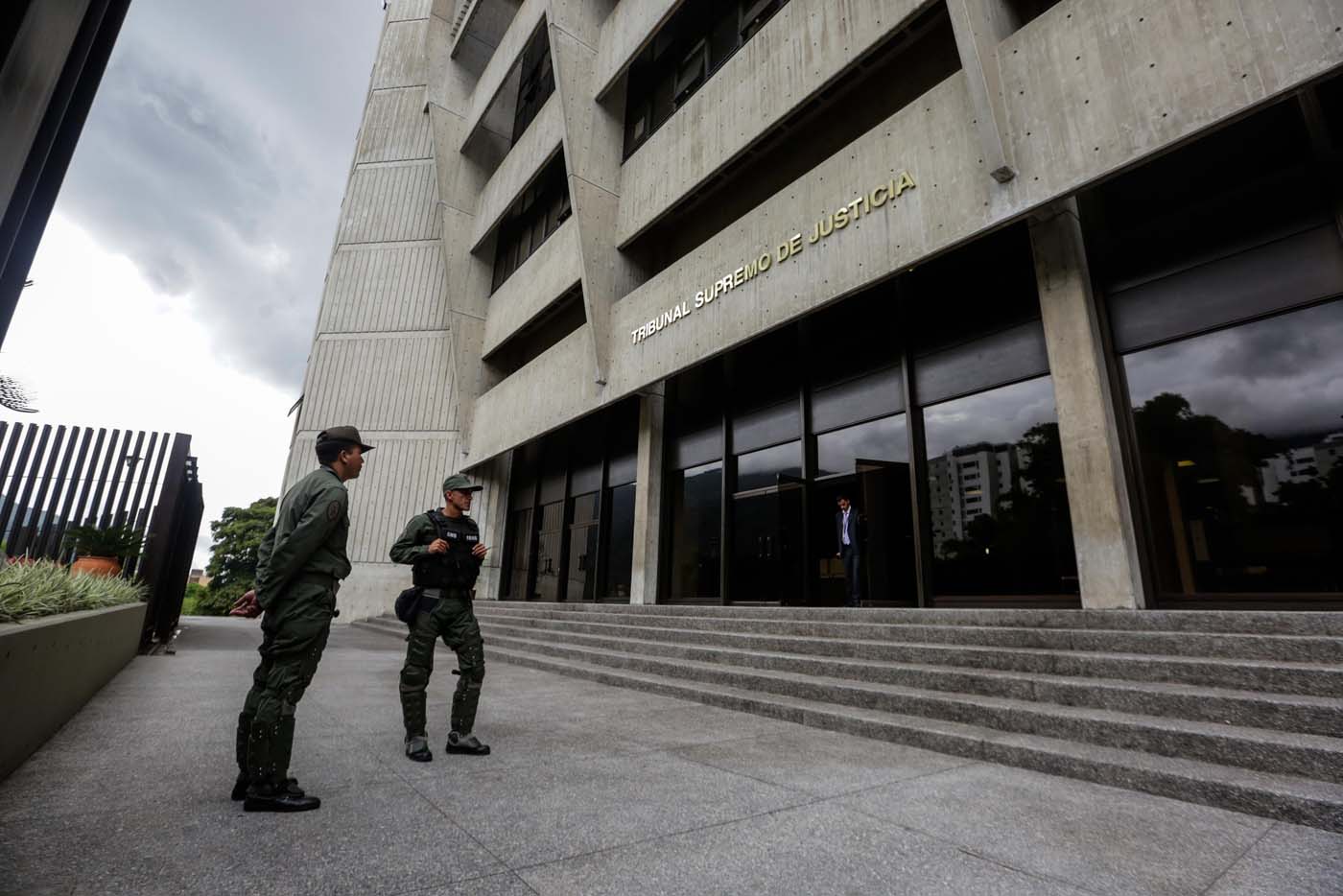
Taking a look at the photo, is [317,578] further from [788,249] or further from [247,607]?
[788,249]

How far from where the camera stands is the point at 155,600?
1009 cm

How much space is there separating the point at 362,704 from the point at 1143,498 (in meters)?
8.15

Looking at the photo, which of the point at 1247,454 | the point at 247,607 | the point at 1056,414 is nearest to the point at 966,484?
the point at 1056,414

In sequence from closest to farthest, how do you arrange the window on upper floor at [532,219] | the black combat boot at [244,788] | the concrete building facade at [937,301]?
the black combat boot at [244,788] → the concrete building facade at [937,301] → the window on upper floor at [532,219]

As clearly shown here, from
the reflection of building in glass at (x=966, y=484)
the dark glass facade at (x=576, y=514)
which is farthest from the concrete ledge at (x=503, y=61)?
the reflection of building in glass at (x=966, y=484)

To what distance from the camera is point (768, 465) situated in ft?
37.3

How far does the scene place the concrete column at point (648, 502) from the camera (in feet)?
41.2

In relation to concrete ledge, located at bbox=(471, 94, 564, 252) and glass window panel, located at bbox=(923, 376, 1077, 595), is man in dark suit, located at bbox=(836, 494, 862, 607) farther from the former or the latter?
concrete ledge, located at bbox=(471, 94, 564, 252)

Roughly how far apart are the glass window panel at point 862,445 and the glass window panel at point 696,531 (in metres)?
2.41

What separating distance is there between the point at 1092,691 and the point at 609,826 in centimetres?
362

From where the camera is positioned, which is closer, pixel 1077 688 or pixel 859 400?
pixel 1077 688

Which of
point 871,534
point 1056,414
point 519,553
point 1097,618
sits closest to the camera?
point 1097,618

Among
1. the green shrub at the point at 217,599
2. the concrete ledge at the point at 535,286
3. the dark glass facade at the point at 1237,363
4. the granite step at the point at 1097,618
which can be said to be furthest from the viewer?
the green shrub at the point at 217,599

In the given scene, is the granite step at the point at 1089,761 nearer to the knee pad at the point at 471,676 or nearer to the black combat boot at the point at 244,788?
the knee pad at the point at 471,676
